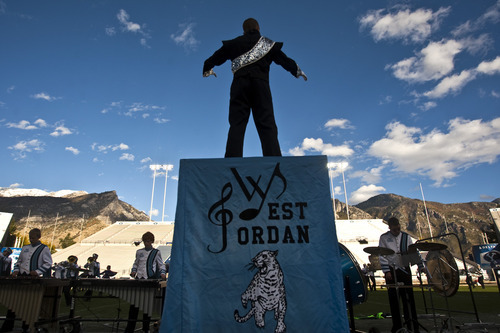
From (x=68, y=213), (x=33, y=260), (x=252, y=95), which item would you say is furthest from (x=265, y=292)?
(x=68, y=213)

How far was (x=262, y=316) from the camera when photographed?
5.76ft

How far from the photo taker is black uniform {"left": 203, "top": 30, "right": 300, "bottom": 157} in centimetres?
263

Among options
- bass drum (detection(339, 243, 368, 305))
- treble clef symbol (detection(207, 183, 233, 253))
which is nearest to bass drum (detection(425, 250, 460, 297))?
bass drum (detection(339, 243, 368, 305))

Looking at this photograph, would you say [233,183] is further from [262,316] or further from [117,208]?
Result: [117,208]

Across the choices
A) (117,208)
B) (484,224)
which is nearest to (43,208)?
(117,208)

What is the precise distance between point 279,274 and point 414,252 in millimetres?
3243

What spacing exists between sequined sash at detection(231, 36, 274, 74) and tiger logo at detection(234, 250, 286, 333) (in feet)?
5.83

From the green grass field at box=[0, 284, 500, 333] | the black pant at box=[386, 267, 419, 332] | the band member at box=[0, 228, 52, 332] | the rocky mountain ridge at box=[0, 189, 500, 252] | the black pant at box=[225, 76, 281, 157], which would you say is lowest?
the green grass field at box=[0, 284, 500, 333]

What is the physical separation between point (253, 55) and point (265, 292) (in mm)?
2081

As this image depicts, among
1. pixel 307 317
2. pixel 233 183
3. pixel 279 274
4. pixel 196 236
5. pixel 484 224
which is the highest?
pixel 484 224

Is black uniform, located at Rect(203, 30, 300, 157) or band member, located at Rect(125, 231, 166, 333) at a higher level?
black uniform, located at Rect(203, 30, 300, 157)

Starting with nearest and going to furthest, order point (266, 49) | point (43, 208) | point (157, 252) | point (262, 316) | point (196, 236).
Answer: point (262, 316), point (196, 236), point (266, 49), point (157, 252), point (43, 208)

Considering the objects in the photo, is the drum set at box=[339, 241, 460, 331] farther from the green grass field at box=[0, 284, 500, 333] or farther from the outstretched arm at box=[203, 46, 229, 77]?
the outstretched arm at box=[203, 46, 229, 77]

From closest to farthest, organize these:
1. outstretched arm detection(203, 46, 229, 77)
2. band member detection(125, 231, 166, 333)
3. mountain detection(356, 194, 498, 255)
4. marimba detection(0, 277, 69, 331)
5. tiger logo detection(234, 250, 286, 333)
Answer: tiger logo detection(234, 250, 286, 333)
outstretched arm detection(203, 46, 229, 77)
marimba detection(0, 277, 69, 331)
band member detection(125, 231, 166, 333)
mountain detection(356, 194, 498, 255)
